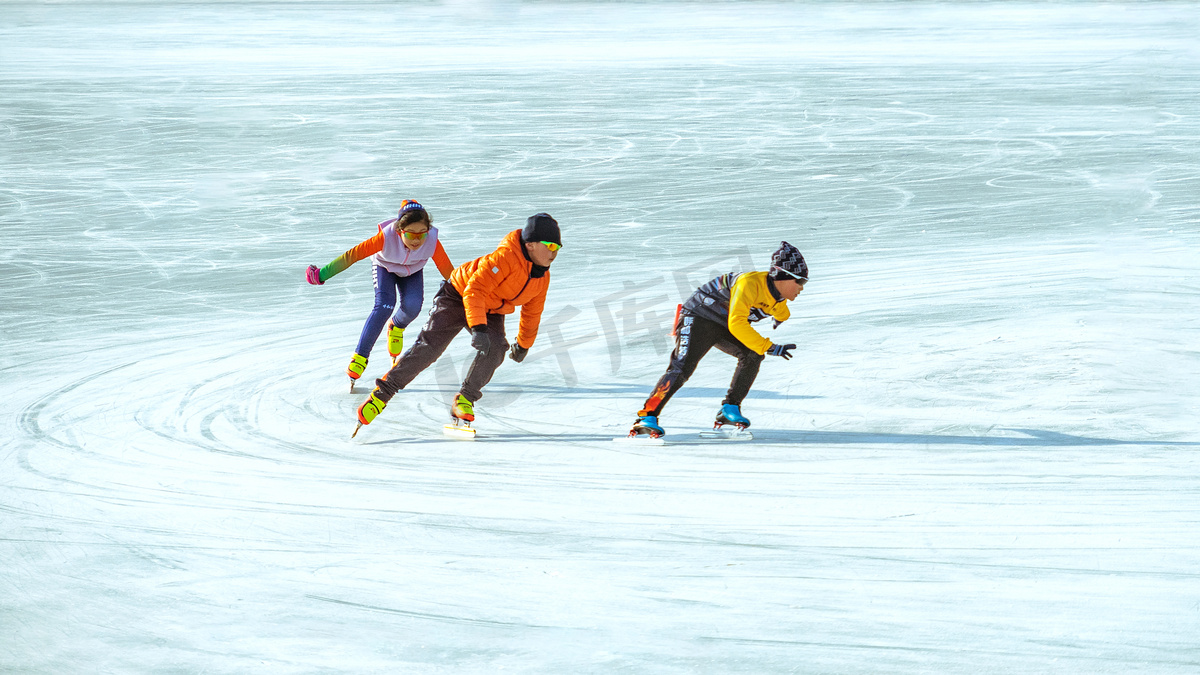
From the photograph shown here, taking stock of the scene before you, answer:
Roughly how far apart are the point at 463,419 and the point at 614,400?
982 millimetres

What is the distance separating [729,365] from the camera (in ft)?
23.7

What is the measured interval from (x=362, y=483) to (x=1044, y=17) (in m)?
27.4

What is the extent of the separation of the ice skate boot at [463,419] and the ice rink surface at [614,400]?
8 centimetres

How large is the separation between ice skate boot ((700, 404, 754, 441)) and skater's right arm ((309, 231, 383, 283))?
224 centimetres

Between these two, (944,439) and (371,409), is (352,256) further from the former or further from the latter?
(944,439)

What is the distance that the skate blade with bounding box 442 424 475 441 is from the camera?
19.4ft

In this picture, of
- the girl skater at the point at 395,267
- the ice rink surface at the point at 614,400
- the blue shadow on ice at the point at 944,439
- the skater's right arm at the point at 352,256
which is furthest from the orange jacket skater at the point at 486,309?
the blue shadow on ice at the point at 944,439

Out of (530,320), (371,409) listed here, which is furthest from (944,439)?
(371,409)

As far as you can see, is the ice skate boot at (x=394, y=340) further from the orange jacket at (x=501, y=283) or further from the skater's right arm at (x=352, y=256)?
the orange jacket at (x=501, y=283)

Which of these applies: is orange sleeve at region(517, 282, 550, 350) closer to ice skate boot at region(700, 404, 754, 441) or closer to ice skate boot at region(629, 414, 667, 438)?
ice skate boot at region(629, 414, 667, 438)

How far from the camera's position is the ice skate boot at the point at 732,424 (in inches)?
226

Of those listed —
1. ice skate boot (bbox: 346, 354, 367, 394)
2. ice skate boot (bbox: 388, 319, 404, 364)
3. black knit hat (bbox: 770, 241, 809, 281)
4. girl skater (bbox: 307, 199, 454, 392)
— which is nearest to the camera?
black knit hat (bbox: 770, 241, 809, 281)

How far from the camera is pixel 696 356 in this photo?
573 centimetres

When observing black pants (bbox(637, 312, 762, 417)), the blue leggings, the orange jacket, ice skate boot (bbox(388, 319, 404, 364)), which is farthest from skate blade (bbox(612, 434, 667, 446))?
ice skate boot (bbox(388, 319, 404, 364))
